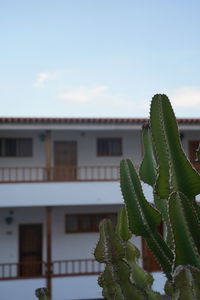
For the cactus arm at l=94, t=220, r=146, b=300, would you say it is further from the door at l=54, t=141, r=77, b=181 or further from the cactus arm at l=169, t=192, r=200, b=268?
A: the door at l=54, t=141, r=77, b=181

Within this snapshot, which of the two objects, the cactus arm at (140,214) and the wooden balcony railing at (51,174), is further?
the wooden balcony railing at (51,174)

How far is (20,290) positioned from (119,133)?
732 centimetres

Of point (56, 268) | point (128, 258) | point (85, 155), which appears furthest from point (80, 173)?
point (128, 258)

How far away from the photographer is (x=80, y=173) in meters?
17.0

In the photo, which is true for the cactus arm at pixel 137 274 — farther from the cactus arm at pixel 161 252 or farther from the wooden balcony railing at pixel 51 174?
the wooden balcony railing at pixel 51 174

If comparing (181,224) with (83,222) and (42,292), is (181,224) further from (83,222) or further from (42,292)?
(83,222)

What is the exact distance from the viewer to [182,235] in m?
2.35

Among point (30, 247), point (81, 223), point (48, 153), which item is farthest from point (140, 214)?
point (30, 247)

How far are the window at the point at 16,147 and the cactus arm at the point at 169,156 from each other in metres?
14.3

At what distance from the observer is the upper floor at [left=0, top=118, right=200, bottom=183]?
15055mm

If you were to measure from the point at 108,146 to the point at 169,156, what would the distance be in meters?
14.7

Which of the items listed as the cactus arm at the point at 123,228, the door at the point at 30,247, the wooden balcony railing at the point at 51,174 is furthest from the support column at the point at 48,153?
the cactus arm at the point at 123,228

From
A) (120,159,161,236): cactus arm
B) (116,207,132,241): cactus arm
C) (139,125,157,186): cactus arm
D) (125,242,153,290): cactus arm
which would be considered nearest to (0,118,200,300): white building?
(125,242,153,290): cactus arm

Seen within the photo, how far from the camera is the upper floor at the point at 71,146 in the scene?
15055 mm
